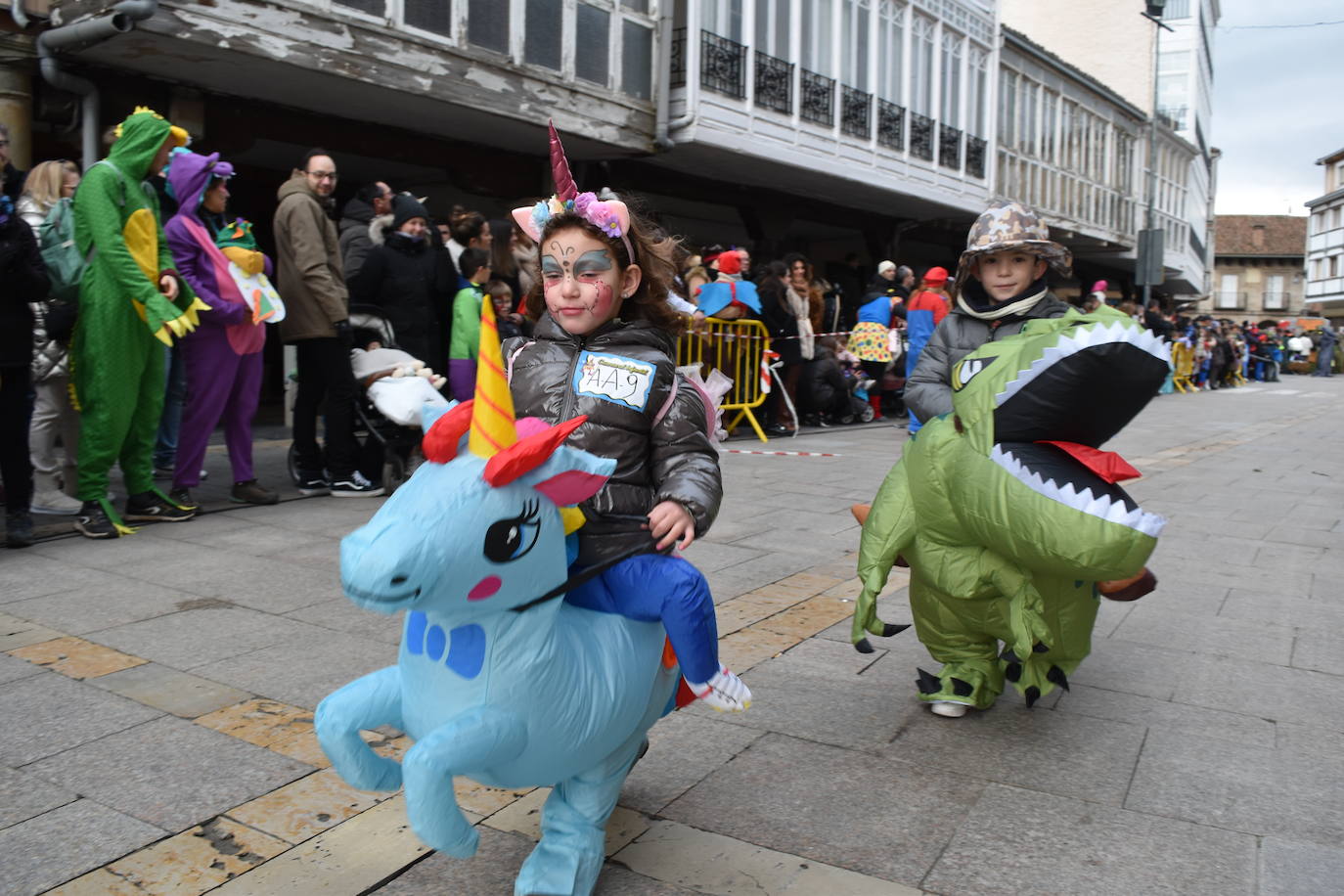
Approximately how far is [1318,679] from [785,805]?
7.91 feet

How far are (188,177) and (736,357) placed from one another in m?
6.05

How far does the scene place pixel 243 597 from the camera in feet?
15.8

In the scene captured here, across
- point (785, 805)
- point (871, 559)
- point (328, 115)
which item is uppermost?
point (328, 115)

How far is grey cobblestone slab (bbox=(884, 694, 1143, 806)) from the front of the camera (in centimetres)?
A: 320

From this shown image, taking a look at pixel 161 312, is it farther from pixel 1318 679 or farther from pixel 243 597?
pixel 1318 679

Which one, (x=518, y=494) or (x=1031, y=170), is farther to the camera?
(x=1031, y=170)

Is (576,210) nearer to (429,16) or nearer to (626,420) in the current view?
(626,420)

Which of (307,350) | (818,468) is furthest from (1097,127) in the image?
(307,350)

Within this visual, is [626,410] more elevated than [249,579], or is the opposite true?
[626,410]

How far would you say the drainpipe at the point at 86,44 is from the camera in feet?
25.8

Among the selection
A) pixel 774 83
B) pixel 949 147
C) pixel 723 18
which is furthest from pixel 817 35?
pixel 949 147

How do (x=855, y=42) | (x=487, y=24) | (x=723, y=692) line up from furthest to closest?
1. (x=855, y=42)
2. (x=487, y=24)
3. (x=723, y=692)

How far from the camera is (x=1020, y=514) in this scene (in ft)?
10.2

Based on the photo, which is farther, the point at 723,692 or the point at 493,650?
the point at 723,692
